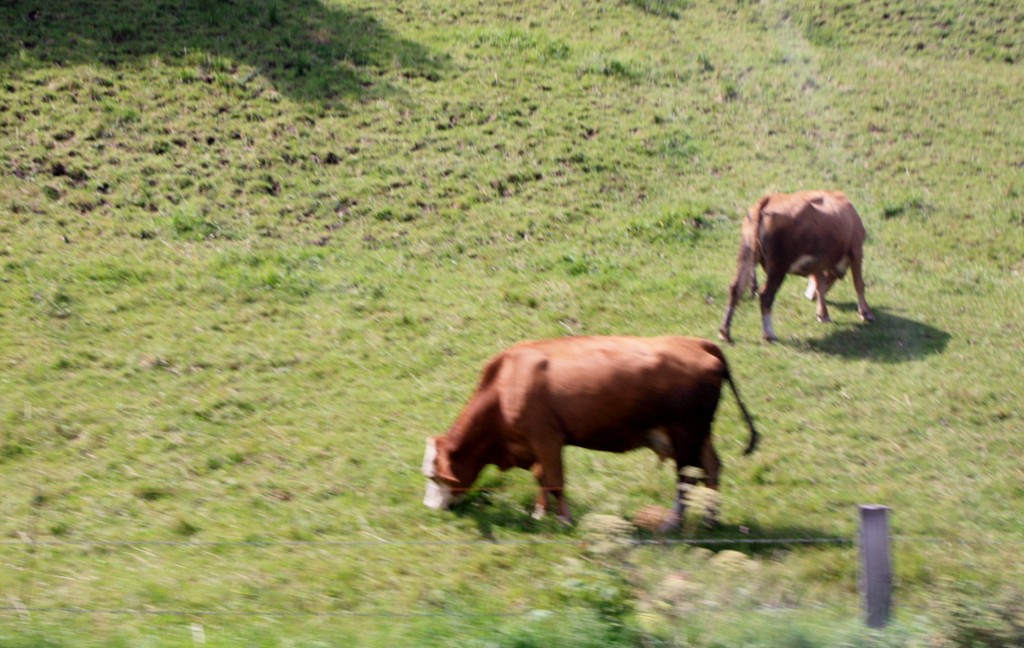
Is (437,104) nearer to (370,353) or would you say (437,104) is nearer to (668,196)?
(668,196)

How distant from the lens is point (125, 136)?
17.7 metres

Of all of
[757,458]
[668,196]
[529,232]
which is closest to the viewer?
[757,458]

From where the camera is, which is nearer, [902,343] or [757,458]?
[757,458]

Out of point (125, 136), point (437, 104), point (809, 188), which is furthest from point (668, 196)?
point (125, 136)

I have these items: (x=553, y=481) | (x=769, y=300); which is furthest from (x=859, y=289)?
(x=553, y=481)

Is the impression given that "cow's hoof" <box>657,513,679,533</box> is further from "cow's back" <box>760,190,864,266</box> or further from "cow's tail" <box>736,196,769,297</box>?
"cow's back" <box>760,190,864,266</box>

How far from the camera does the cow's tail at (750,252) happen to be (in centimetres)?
1221

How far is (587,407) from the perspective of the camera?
761 centimetres

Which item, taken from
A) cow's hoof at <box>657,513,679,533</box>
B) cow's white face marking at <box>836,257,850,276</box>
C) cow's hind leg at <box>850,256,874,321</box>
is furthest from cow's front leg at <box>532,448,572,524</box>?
cow's white face marking at <box>836,257,850,276</box>

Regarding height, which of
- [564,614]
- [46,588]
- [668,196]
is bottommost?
[46,588]

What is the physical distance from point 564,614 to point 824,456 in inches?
179

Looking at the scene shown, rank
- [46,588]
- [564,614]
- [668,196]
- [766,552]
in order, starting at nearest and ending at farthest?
[564,614]
[46,588]
[766,552]
[668,196]

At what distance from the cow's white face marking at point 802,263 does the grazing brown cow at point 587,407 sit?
4.83 metres

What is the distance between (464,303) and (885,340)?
481 centimetres
